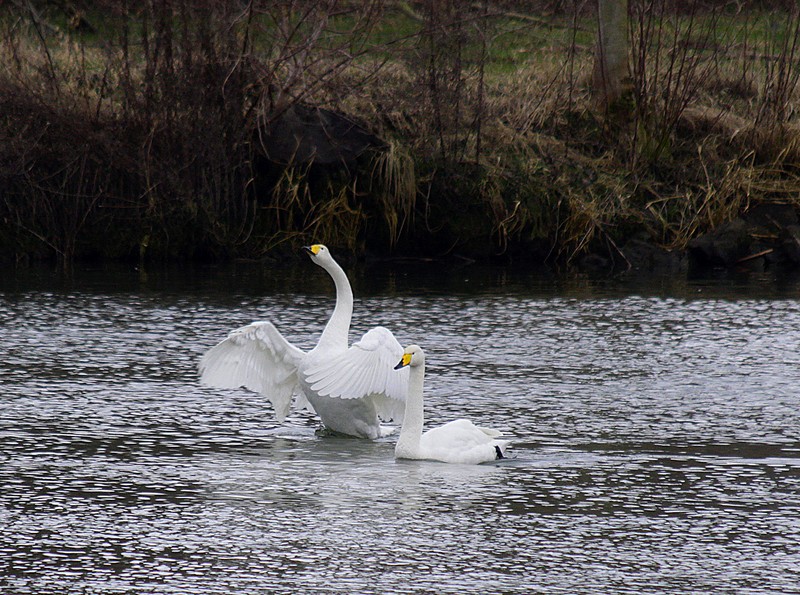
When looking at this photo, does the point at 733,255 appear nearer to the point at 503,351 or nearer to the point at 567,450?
the point at 503,351

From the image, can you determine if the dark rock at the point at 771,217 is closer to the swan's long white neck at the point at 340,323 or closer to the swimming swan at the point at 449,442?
the swan's long white neck at the point at 340,323

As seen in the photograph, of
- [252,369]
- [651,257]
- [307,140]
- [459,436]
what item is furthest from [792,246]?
[459,436]

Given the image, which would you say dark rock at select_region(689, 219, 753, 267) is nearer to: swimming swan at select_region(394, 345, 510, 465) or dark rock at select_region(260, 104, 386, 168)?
dark rock at select_region(260, 104, 386, 168)

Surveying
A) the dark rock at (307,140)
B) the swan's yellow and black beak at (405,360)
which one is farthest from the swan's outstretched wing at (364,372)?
Answer: the dark rock at (307,140)

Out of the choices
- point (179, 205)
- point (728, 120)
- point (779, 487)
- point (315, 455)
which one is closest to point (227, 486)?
point (315, 455)

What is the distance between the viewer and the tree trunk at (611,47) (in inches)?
842

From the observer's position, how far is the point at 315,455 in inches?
335

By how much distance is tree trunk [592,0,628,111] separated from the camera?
21.4 metres

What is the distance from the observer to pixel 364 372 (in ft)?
28.8

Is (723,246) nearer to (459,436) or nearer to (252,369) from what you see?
(252,369)

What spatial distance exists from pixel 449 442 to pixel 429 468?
0.22m

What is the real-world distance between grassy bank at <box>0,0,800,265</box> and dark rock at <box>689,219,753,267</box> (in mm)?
267

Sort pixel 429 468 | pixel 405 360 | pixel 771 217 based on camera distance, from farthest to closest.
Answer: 1. pixel 771 217
2. pixel 405 360
3. pixel 429 468

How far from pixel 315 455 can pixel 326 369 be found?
0.61 m
